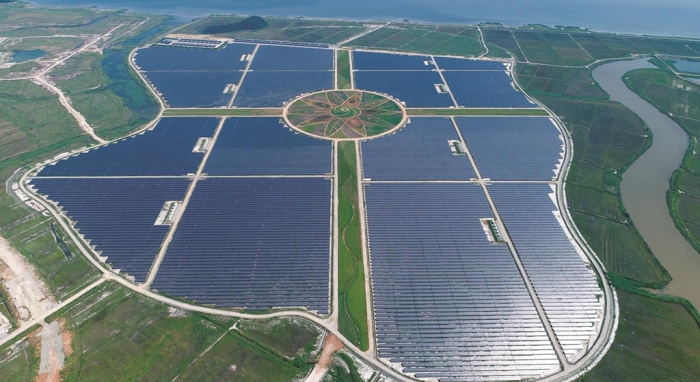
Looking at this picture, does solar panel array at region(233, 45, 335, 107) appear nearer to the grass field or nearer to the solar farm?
the solar farm

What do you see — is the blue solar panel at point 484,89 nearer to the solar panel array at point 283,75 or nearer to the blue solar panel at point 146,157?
the solar panel array at point 283,75

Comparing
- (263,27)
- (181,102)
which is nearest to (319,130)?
(181,102)

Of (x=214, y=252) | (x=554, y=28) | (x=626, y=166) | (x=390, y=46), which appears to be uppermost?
(x=554, y=28)

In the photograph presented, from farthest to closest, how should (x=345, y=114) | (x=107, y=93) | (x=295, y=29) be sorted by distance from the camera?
(x=295, y=29) < (x=107, y=93) < (x=345, y=114)

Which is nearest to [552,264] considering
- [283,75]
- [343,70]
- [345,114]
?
[345,114]

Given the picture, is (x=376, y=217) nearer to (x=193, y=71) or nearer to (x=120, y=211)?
(x=120, y=211)

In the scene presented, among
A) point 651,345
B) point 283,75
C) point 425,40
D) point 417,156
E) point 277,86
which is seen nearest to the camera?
point 651,345

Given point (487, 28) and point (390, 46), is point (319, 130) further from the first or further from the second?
point (487, 28)

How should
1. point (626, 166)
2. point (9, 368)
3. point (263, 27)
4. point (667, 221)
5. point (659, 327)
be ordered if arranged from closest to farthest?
point (9, 368) < point (659, 327) < point (667, 221) < point (626, 166) < point (263, 27)
